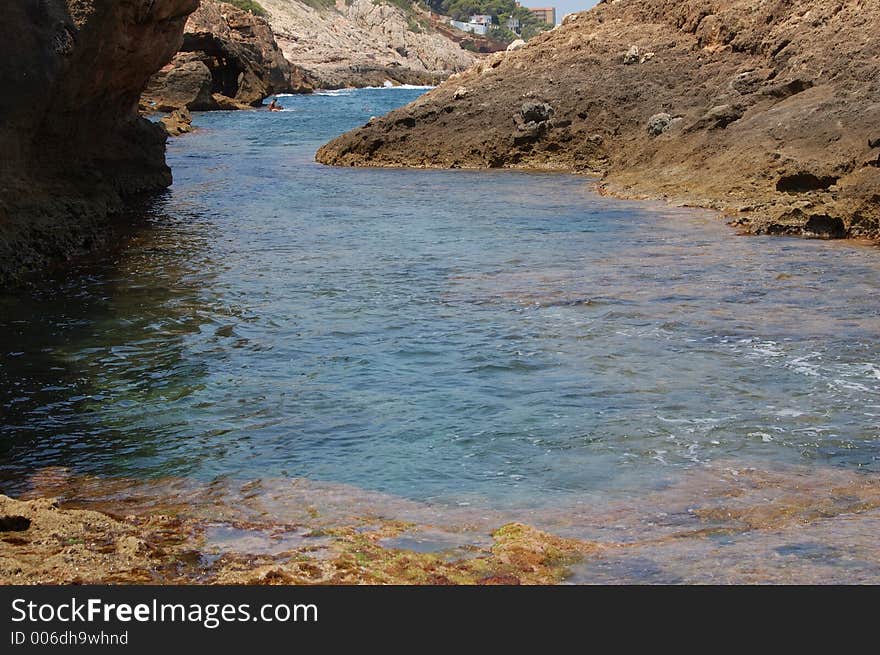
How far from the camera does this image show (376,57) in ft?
364

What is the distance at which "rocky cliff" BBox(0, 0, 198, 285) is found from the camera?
11.8m

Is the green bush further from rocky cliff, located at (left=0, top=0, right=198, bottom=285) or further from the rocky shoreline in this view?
the rocky shoreline

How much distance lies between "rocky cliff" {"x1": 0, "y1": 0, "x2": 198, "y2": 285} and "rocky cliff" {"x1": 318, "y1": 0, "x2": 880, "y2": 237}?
7.76 m

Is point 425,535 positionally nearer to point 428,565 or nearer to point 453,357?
point 428,565

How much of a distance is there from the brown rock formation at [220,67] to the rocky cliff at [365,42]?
1983 centimetres

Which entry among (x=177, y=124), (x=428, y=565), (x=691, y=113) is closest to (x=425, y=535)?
(x=428, y=565)

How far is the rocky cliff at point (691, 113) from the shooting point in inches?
595

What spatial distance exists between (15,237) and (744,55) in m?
15.6

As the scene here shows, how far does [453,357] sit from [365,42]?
113889 mm

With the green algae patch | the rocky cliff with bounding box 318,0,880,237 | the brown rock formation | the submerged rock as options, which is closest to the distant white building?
the brown rock formation

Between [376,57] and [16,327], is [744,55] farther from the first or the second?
[376,57]

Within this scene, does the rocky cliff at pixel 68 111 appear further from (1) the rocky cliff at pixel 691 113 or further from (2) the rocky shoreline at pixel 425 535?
(1) the rocky cliff at pixel 691 113

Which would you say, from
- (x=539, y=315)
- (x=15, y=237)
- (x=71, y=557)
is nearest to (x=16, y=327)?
(x=15, y=237)

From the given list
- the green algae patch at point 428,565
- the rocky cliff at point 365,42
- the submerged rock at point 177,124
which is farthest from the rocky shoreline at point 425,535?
the rocky cliff at point 365,42
